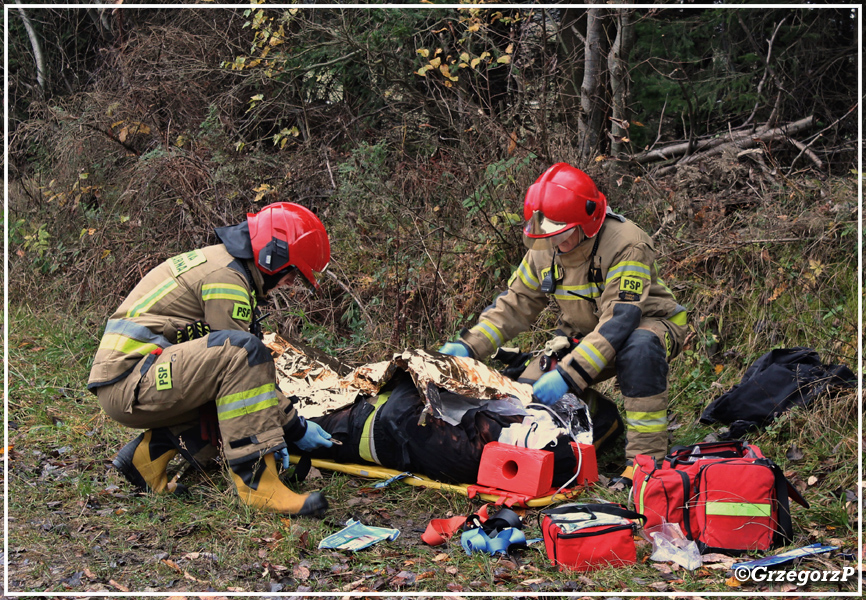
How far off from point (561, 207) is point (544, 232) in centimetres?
17

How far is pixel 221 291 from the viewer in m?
3.70

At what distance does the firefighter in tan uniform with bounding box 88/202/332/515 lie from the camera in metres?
→ 3.59

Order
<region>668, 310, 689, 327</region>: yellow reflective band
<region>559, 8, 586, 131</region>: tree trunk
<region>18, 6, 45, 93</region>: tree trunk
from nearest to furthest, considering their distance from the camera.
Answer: <region>668, 310, 689, 327</region>: yellow reflective band → <region>559, 8, 586, 131</region>: tree trunk → <region>18, 6, 45, 93</region>: tree trunk

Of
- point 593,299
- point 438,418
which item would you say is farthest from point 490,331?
point 438,418

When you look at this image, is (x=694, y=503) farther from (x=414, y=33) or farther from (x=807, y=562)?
(x=414, y=33)

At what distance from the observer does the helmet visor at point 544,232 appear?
4148 mm

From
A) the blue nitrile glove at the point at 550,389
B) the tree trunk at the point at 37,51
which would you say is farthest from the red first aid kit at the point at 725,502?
the tree trunk at the point at 37,51

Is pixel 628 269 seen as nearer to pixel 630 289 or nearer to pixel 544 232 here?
pixel 630 289

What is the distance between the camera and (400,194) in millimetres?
7164

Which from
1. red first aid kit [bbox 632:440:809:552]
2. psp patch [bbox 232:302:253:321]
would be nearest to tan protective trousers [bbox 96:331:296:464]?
psp patch [bbox 232:302:253:321]

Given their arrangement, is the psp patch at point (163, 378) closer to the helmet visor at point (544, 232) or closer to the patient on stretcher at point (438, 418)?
the patient on stretcher at point (438, 418)

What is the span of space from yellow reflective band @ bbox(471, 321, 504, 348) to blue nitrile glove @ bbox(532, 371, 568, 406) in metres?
0.69

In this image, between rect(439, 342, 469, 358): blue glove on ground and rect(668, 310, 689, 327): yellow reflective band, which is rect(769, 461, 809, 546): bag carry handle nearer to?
rect(668, 310, 689, 327): yellow reflective band

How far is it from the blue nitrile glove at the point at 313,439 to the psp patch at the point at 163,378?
0.80m
